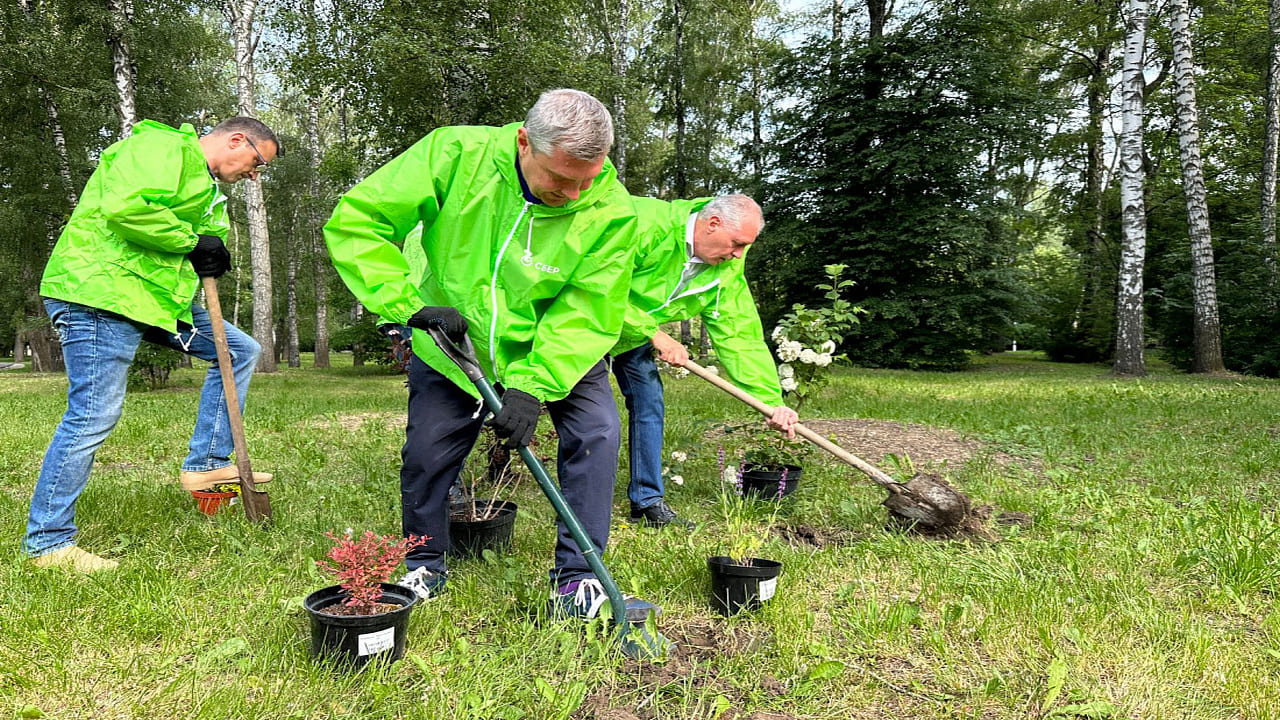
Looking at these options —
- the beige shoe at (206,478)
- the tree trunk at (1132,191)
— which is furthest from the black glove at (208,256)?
the tree trunk at (1132,191)

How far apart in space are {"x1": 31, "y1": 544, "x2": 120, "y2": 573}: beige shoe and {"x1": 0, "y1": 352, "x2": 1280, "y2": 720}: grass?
0.09m

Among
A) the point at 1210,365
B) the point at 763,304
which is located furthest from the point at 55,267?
the point at 763,304

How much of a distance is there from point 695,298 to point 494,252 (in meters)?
1.61

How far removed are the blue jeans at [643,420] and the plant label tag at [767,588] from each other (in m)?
1.35

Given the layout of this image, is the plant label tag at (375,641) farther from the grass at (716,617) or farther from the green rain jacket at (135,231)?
the green rain jacket at (135,231)

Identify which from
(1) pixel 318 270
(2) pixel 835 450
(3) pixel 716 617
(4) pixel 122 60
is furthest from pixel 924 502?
(1) pixel 318 270

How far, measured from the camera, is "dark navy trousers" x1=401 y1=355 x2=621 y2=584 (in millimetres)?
2582

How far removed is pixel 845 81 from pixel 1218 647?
17.0 m

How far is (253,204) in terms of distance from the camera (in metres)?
13.8

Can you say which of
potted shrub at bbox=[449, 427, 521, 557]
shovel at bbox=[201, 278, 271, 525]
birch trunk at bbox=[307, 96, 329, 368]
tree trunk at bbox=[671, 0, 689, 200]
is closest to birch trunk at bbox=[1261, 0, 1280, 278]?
tree trunk at bbox=[671, 0, 689, 200]

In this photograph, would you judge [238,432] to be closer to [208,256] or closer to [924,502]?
[208,256]

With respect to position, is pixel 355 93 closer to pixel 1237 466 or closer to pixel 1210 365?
pixel 1237 466

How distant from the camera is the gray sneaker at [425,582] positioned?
258 centimetres

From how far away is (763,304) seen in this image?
2128 centimetres
